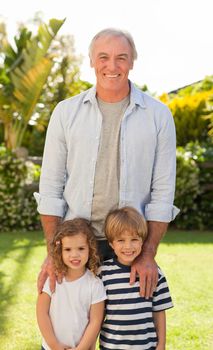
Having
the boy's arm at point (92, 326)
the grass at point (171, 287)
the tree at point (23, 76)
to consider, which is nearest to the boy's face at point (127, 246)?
the boy's arm at point (92, 326)

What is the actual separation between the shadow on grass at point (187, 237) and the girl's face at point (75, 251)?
561 cm

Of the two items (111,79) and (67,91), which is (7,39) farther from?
(111,79)

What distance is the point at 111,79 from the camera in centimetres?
339

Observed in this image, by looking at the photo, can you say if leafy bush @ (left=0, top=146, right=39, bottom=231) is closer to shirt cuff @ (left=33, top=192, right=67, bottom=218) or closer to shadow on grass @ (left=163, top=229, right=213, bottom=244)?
shadow on grass @ (left=163, top=229, right=213, bottom=244)

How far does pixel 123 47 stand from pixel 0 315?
121 inches

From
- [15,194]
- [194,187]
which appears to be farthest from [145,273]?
[194,187]

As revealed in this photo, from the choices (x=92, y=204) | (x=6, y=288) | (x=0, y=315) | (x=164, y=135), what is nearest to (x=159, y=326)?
(x=92, y=204)

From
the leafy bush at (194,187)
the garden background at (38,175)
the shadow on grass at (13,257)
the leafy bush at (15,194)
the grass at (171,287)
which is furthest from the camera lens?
the leafy bush at (194,187)

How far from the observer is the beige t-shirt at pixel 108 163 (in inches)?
136

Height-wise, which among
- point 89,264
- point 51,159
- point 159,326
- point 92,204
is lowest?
point 159,326

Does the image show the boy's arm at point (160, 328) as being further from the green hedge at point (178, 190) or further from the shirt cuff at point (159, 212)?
the green hedge at point (178, 190)

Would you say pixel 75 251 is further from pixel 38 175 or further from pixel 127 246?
pixel 38 175

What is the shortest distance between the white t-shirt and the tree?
6899 mm

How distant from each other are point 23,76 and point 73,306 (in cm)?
718
